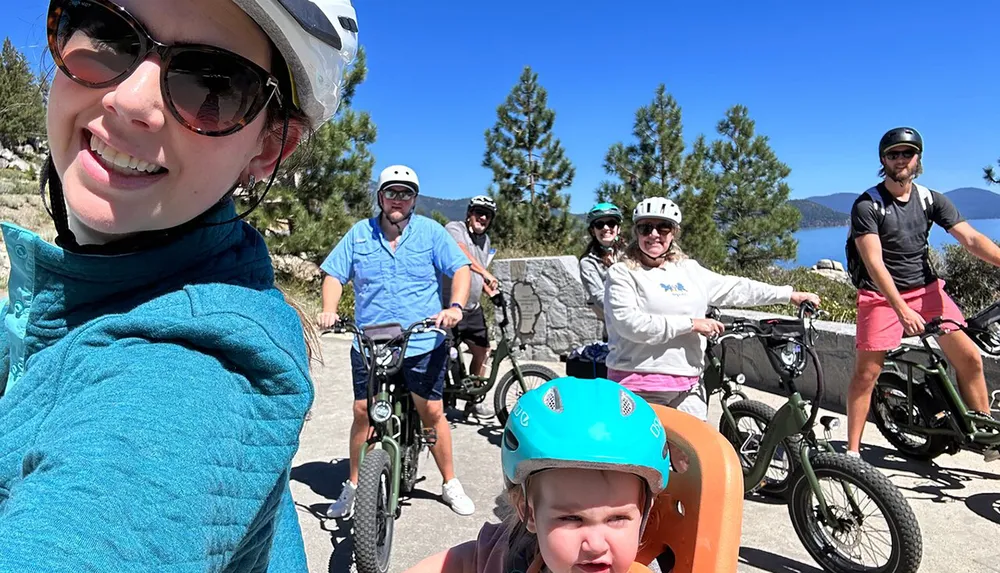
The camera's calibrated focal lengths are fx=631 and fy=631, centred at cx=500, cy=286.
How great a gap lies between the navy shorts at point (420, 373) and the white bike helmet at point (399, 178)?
108cm

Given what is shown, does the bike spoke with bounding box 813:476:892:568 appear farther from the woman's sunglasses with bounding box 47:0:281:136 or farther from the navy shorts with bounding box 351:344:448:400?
the woman's sunglasses with bounding box 47:0:281:136

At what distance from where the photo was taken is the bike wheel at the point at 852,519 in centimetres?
303

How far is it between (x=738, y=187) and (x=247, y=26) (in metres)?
35.0

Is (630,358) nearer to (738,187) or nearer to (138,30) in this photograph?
(138,30)

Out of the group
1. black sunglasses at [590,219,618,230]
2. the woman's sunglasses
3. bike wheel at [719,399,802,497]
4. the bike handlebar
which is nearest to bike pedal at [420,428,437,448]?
the bike handlebar

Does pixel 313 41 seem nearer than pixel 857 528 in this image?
Yes

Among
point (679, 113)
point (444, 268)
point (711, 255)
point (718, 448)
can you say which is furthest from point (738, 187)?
point (718, 448)

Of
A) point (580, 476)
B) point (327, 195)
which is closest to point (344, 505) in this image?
point (580, 476)

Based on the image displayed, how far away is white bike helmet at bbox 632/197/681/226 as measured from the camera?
3752mm

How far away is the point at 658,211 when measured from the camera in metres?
3.79

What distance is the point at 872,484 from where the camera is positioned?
308 centimetres

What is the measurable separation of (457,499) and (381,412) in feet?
3.21

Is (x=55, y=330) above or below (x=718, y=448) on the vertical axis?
above

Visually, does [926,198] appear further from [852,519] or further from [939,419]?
[852,519]
